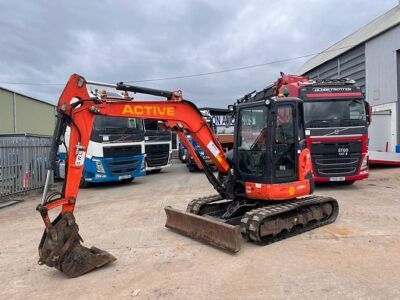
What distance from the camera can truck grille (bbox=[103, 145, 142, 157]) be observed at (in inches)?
521

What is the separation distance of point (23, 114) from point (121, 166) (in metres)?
12.6

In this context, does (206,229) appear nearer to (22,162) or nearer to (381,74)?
(22,162)

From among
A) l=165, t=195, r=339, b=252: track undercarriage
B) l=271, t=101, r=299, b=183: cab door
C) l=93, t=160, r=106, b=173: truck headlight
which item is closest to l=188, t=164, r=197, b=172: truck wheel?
l=93, t=160, r=106, b=173: truck headlight

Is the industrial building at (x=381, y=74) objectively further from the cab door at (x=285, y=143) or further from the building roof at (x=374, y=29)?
the cab door at (x=285, y=143)

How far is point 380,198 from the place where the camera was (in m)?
10.2

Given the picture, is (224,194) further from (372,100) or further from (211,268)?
(372,100)

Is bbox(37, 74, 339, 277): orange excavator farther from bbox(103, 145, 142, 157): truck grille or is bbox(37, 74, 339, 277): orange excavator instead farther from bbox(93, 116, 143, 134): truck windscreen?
bbox(103, 145, 142, 157): truck grille

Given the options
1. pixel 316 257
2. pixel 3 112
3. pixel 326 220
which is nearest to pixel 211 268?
pixel 316 257

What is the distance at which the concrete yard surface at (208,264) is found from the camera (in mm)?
4609

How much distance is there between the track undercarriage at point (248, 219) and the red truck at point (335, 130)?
12.4ft

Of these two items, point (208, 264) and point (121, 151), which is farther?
point (121, 151)

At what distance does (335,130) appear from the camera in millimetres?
11305

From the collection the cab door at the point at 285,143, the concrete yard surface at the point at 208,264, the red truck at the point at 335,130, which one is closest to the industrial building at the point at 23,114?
the concrete yard surface at the point at 208,264

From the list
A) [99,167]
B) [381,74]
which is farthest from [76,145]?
[381,74]
